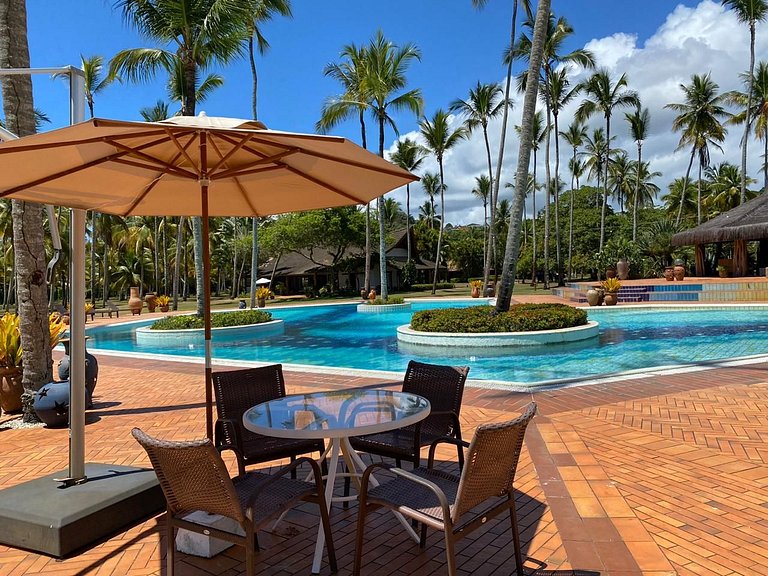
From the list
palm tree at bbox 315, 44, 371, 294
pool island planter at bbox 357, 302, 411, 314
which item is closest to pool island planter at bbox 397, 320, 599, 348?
pool island planter at bbox 357, 302, 411, 314

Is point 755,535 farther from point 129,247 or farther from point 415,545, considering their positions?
point 129,247

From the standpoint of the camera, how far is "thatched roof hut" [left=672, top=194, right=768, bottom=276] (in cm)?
2394

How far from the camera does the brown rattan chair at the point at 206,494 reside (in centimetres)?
249

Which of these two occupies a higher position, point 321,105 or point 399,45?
point 399,45

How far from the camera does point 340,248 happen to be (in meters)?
38.7

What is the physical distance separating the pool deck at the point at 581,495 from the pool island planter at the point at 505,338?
511cm

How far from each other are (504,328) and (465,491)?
10.1m

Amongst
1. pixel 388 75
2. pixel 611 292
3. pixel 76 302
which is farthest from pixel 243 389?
pixel 388 75

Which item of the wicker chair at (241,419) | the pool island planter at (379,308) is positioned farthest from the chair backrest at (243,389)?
the pool island planter at (379,308)

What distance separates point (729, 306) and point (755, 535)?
1876 cm

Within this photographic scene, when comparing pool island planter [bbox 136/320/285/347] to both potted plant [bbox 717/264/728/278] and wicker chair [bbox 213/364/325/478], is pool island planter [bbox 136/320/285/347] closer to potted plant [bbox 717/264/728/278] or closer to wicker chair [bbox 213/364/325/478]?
wicker chair [bbox 213/364/325/478]

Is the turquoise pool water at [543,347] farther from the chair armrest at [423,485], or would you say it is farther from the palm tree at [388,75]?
the palm tree at [388,75]

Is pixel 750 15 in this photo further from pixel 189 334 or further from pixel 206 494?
pixel 206 494

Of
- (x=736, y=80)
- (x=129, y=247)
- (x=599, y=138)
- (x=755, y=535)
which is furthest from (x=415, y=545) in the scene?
(x=129, y=247)
